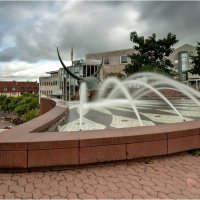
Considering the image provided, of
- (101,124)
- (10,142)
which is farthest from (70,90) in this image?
(10,142)

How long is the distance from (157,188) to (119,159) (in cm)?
108

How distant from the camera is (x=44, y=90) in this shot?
83.4 m

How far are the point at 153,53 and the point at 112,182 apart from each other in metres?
29.8

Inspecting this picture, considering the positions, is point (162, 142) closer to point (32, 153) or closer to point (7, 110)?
point (32, 153)

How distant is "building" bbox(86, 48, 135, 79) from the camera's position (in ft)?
185

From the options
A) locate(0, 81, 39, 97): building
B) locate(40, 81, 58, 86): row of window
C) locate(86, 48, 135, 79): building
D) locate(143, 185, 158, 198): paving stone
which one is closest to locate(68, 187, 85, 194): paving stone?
locate(143, 185, 158, 198): paving stone

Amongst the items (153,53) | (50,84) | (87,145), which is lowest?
(87,145)

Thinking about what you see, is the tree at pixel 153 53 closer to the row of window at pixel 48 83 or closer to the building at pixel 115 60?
the building at pixel 115 60

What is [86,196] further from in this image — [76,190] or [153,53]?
[153,53]

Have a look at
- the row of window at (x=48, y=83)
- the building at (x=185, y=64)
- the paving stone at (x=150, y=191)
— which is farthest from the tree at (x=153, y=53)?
the row of window at (x=48, y=83)

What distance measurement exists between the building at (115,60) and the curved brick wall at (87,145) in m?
50.5

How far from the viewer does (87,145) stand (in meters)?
4.63

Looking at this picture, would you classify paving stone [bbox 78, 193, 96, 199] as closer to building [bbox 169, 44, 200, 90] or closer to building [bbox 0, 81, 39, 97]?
building [bbox 169, 44, 200, 90]

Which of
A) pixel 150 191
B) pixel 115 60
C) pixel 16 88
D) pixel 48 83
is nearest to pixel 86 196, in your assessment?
pixel 150 191
